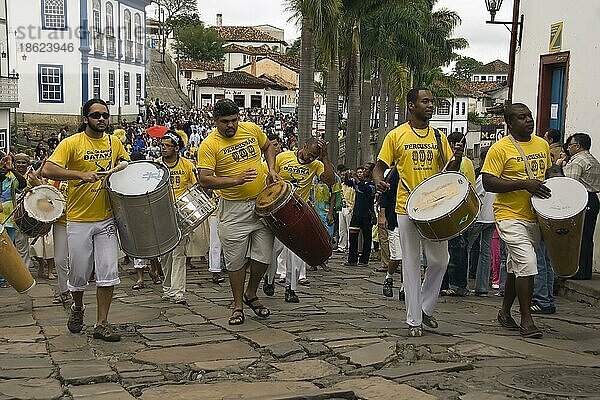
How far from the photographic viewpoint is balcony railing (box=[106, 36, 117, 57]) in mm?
52812

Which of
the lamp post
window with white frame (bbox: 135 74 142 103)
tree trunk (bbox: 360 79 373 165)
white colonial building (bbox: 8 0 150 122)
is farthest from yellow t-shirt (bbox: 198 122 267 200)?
window with white frame (bbox: 135 74 142 103)

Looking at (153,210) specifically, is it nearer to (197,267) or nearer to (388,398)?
(388,398)

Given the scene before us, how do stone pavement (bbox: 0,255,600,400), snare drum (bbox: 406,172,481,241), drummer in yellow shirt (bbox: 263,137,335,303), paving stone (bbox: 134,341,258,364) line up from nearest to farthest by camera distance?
stone pavement (bbox: 0,255,600,400) < paving stone (bbox: 134,341,258,364) < snare drum (bbox: 406,172,481,241) < drummer in yellow shirt (bbox: 263,137,335,303)

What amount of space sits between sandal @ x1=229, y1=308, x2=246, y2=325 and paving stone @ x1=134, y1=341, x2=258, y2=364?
2.41 feet

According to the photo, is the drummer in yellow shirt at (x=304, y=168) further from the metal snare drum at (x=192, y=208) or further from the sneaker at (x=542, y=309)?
the sneaker at (x=542, y=309)

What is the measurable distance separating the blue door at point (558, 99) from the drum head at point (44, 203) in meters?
7.32

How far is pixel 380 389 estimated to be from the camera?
18.3 feet

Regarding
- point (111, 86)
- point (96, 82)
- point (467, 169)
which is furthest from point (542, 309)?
point (111, 86)

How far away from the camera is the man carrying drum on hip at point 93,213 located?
7062mm

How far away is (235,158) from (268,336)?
165 cm

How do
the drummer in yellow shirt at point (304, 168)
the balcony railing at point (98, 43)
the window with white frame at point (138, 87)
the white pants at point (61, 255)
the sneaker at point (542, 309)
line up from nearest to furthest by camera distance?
the sneaker at point (542, 309)
the white pants at point (61, 255)
the drummer in yellow shirt at point (304, 168)
the balcony railing at point (98, 43)
the window with white frame at point (138, 87)

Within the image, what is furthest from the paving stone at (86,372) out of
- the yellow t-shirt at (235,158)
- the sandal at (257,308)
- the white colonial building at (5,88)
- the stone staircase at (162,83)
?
the stone staircase at (162,83)

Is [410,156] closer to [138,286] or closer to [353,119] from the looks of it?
[138,286]

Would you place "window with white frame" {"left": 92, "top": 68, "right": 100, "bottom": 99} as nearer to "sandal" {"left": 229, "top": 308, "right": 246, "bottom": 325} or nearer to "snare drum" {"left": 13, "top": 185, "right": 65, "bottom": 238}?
"snare drum" {"left": 13, "top": 185, "right": 65, "bottom": 238}
